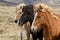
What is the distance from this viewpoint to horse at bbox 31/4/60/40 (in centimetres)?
641

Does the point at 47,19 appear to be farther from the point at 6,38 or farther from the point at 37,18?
the point at 6,38

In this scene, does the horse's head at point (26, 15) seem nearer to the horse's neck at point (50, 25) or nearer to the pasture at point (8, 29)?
the horse's neck at point (50, 25)

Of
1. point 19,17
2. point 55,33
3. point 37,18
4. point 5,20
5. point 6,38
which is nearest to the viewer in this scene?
point 37,18

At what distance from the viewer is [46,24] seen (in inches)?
261

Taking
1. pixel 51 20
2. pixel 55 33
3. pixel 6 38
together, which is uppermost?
pixel 51 20

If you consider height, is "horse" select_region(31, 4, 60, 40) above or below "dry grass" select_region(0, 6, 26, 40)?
above

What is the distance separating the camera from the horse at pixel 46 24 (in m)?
6.41

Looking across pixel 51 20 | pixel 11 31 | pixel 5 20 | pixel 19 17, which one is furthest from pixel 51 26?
pixel 5 20

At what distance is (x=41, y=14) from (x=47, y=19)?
29 cm

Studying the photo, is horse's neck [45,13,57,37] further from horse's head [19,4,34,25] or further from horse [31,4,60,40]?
horse's head [19,4,34,25]

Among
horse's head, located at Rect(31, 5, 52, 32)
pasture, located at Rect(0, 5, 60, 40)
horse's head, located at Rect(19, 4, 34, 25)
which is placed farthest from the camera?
pasture, located at Rect(0, 5, 60, 40)

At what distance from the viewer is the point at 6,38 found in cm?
1128

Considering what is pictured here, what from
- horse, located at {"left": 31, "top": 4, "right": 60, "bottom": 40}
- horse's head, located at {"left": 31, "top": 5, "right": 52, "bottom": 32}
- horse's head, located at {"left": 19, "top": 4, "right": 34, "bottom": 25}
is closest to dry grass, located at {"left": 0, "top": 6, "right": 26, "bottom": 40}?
horse's head, located at {"left": 19, "top": 4, "right": 34, "bottom": 25}

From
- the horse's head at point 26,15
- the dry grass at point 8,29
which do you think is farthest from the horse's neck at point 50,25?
the dry grass at point 8,29
